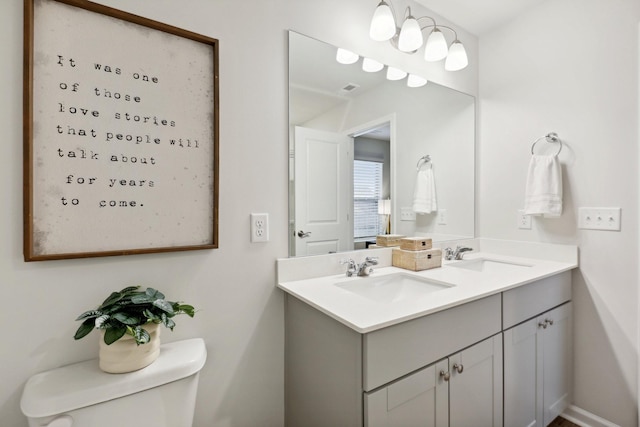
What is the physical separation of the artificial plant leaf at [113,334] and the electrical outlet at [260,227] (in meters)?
0.55

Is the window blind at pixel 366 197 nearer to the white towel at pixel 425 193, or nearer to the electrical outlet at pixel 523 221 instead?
the white towel at pixel 425 193

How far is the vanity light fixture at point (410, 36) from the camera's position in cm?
147

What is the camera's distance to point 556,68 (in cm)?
177

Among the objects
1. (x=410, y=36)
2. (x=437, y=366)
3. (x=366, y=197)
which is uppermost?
(x=410, y=36)

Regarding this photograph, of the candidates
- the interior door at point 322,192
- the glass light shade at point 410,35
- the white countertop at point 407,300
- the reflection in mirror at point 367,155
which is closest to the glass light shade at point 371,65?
the reflection in mirror at point 367,155

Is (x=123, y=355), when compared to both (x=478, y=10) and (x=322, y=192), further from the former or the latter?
(x=478, y=10)

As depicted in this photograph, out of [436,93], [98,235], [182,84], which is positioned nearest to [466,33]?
[436,93]

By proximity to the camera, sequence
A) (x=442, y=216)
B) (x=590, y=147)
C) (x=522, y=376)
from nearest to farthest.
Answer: (x=522, y=376) < (x=590, y=147) < (x=442, y=216)

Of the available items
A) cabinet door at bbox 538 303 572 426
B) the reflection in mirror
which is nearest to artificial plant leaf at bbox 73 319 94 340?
the reflection in mirror

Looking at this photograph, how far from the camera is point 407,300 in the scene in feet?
3.67

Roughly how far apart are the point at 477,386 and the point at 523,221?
1.16 meters

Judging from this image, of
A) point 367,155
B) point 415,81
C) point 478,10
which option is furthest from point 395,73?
point 478,10

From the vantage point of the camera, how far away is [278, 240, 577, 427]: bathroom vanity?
956mm

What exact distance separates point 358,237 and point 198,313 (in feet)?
2.74
